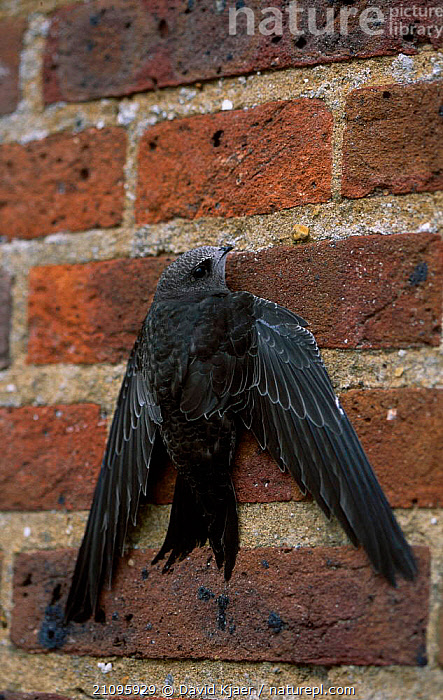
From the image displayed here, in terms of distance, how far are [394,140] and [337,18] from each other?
0.20 m

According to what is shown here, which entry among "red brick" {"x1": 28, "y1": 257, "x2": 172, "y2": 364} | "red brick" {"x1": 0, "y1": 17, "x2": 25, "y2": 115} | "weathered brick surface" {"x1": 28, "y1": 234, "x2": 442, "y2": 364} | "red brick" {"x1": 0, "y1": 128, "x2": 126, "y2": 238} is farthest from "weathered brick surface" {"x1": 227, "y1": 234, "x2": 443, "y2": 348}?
"red brick" {"x1": 0, "y1": 17, "x2": 25, "y2": 115}

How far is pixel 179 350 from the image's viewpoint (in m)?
1.08

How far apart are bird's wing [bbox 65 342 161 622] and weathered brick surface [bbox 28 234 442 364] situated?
3.7 inches

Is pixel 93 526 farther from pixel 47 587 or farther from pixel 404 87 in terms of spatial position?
pixel 404 87

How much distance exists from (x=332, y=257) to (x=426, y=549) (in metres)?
0.39

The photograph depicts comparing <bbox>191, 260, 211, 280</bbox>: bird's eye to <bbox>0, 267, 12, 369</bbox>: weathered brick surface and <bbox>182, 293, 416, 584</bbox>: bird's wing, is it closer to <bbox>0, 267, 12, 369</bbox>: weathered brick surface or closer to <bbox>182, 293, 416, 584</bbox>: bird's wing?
<bbox>182, 293, 416, 584</bbox>: bird's wing

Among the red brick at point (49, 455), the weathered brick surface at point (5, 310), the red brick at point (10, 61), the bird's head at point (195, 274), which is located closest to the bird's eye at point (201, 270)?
the bird's head at point (195, 274)

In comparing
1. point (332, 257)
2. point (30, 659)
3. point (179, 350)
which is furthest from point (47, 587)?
point (332, 257)

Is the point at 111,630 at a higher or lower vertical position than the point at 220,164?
lower

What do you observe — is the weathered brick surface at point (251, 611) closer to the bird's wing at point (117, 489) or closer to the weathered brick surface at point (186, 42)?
the bird's wing at point (117, 489)

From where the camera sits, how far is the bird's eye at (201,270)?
1.11 m

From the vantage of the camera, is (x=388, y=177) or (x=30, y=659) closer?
(x=388, y=177)

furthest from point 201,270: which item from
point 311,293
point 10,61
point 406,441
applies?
point 10,61

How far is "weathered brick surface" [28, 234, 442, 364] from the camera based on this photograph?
3.28ft
